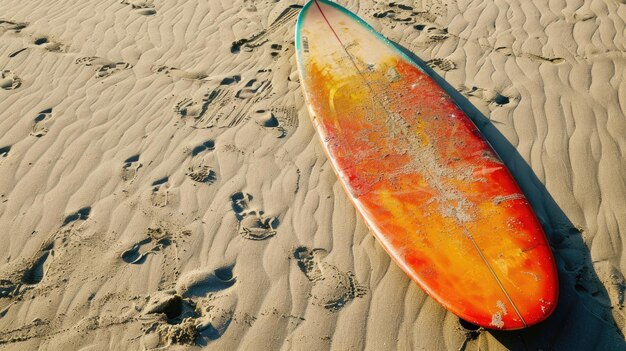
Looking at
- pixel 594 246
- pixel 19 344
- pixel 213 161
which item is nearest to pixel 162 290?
pixel 19 344

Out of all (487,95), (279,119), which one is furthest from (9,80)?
(487,95)

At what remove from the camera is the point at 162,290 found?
2.80 metres

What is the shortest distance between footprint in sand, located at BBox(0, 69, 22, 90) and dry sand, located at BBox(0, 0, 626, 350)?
35 millimetres

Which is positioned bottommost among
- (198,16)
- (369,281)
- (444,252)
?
(369,281)

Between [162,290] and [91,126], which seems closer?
[162,290]

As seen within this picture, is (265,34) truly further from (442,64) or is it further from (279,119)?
(442,64)

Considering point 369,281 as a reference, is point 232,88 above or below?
above

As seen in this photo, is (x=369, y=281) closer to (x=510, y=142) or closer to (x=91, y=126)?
(x=510, y=142)

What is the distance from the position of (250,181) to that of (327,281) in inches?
43.1

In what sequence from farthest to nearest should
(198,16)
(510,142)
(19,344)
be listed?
(198,16)
(510,142)
(19,344)

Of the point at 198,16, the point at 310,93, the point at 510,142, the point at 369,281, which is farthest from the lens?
the point at 198,16

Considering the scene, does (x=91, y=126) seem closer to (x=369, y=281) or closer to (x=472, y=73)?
(x=369, y=281)

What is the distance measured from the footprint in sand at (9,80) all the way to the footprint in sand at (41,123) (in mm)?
701

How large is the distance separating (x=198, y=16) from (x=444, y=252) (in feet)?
15.0
